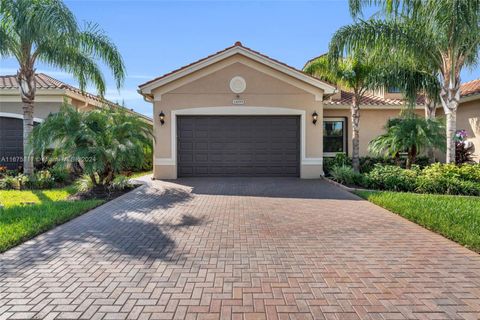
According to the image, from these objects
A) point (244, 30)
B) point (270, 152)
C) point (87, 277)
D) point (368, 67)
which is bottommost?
point (87, 277)

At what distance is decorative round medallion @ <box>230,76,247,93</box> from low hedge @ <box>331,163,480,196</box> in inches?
232

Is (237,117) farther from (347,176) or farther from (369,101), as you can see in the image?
(369,101)

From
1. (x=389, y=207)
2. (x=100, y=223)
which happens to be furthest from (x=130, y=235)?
(x=389, y=207)

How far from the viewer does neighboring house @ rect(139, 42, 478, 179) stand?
1270cm

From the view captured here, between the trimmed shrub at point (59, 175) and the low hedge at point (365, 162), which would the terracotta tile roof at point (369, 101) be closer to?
the low hedge at point (365, 162)

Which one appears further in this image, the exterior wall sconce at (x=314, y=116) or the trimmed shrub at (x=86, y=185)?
the exterior wall sconce at (x=314, y=116)

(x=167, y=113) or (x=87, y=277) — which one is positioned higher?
(x=167, y=113)

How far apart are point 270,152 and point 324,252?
8.66 meters

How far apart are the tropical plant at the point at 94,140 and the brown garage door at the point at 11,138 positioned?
20.1 feet

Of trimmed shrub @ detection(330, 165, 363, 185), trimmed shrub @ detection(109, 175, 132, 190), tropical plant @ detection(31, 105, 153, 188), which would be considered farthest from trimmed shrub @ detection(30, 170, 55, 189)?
trimmed shrub @ detection(330, 165, 363, 185)

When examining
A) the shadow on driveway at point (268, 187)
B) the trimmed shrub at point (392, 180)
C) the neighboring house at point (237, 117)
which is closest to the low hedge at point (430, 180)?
the trimmed shrub at point (392, 180)

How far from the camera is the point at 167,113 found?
12773 mm

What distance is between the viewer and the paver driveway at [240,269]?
3.19 meters

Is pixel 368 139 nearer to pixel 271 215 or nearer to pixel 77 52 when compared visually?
pixel 271 215
